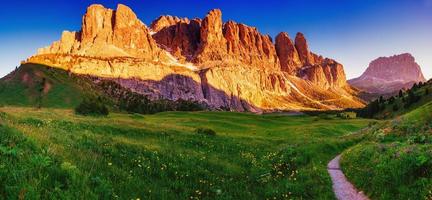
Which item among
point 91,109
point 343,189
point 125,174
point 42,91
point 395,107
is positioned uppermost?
point 42,91

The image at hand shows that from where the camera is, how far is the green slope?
456 ft

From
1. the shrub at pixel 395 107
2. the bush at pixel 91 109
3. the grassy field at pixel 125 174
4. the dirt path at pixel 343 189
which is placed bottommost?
the dirt path at pixel 343 189

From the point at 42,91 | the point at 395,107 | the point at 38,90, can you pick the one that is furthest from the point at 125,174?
the point at 395,107

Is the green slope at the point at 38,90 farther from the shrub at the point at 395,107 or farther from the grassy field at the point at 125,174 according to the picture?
the grassy field at the point at 125,174

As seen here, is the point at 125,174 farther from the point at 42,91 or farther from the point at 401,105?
the point at 401,105

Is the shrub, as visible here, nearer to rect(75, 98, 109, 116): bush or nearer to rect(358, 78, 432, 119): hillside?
rect(358, 78, 432, 119): hillside

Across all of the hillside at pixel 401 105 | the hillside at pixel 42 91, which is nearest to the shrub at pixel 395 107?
the hillside at pixel 401 105

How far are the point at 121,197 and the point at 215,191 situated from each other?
4.75 m

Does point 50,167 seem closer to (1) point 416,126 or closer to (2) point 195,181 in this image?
(2) point 195,181

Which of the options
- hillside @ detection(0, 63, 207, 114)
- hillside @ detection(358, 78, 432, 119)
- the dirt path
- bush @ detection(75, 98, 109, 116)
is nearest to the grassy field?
the dirt path

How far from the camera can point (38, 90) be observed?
148m

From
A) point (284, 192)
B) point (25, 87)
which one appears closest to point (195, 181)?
point (284, 192)

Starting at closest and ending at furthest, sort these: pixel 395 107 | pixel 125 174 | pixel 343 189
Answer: pixel 125 174
pixel 343 189
pixel 395 107

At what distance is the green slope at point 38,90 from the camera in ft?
456
